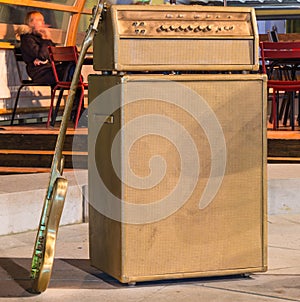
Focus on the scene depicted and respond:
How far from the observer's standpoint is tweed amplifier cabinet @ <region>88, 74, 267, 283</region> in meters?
3.68

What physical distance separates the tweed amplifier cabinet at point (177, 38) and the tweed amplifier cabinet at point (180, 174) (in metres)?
0.06

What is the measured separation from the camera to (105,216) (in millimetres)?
3838

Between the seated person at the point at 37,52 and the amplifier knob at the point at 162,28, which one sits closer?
the amplifier knob at the point at 162,28

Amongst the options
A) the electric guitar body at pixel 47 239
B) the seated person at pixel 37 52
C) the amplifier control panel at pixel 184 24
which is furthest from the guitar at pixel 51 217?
the seated person at pixel 37 52

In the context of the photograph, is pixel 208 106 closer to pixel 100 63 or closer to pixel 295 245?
pixel 100 63

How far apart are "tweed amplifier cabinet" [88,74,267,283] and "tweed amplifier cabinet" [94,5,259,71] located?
6 centimetres

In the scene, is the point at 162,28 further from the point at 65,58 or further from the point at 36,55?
the point at 36,55

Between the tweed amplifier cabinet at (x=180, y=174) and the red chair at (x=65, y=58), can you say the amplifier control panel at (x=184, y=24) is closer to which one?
the tweed amplifier cabinet at (x=180, y=174)

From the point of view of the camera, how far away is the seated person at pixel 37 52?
9.29 meters

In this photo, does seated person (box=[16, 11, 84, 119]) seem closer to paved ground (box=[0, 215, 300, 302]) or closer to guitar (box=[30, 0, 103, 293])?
paved ground (box=[0, 215, 300, 302])

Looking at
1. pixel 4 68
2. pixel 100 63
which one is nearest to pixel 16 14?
pixel 4 68

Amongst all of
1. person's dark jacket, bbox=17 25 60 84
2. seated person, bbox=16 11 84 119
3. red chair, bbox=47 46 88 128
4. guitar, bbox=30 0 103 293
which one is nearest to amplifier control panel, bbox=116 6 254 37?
guitar, bbox=30 0 103 293

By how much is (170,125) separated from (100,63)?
0.42 metres

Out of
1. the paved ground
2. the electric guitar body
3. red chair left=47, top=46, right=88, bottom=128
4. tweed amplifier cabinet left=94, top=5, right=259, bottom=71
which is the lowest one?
the paved ground
